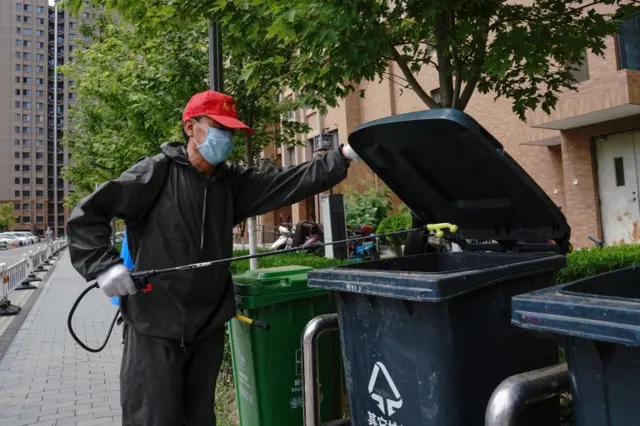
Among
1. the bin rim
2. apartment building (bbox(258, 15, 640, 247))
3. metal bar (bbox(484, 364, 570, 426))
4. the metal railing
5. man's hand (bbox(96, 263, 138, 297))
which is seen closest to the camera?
the bin rim

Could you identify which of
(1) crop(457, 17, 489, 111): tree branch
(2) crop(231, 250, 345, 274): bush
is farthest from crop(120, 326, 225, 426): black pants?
(2) crop(231, 250, 345, 274): bush

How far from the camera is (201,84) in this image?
7.84 m

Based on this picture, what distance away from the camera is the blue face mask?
9.39 feet

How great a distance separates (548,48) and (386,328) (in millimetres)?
2900

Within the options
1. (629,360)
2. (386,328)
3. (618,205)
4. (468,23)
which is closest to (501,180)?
(386,328)

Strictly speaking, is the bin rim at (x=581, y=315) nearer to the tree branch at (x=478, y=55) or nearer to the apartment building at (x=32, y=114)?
the tree branch at (x=478, y=55)

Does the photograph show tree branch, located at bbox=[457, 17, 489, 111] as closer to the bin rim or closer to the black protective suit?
the black protective suit

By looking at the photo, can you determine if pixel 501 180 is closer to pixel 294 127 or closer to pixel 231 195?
pixel 231 195

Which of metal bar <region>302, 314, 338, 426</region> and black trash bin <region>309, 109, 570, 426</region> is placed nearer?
black trash bin <region>309, 109, 570, 426</region>

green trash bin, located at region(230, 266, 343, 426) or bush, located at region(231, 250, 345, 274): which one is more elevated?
bush, located at region(231, 250, 345, 274)

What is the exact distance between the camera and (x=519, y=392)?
167cm

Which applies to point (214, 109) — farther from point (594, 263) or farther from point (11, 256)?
point (11, 256)

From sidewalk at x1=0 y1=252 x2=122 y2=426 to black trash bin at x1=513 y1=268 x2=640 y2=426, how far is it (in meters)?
3.98

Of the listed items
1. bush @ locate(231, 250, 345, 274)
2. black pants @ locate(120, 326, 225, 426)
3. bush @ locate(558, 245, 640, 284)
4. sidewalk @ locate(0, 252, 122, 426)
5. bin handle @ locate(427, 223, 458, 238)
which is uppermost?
bin handle @ locate(427, 223, 458, 238)
